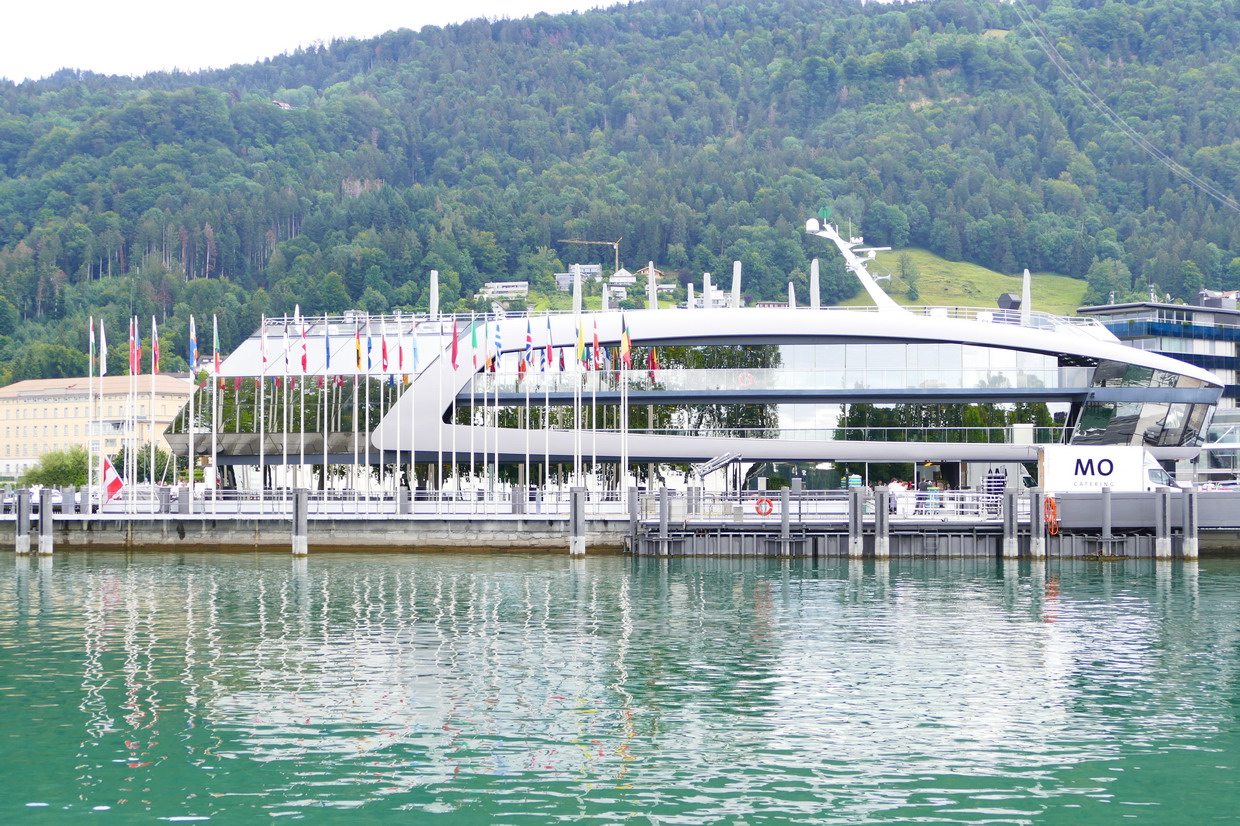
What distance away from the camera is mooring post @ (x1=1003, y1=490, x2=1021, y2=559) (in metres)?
54.2

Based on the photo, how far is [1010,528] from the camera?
54156mm

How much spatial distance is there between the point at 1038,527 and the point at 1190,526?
4.92 meters

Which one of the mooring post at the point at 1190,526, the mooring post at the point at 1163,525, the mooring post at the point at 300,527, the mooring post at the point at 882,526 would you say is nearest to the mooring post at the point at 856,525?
the mooring post at the point at 882,526

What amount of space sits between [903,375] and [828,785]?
49.6 meters

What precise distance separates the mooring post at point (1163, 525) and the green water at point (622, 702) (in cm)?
610

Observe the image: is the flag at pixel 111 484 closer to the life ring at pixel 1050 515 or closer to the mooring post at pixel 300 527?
the mooring post at pixel 300 527

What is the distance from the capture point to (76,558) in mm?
57875

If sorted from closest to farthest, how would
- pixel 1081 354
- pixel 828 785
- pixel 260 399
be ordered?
pixel 828 785 < pixel 1081 354 < pixel 260 399

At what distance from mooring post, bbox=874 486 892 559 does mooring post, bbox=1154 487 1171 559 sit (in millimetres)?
8687

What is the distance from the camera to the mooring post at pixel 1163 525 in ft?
177

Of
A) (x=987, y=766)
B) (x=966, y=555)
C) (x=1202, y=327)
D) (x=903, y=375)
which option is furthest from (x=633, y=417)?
(x=1202, y=327)

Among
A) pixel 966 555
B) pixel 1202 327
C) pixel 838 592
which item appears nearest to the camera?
pixel 838 592

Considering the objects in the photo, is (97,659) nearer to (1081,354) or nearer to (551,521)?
(551,521)

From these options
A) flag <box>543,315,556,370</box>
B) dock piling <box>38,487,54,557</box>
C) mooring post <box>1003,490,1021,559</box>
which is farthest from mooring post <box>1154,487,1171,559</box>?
dock piling <box>38,487,54,557</box>
